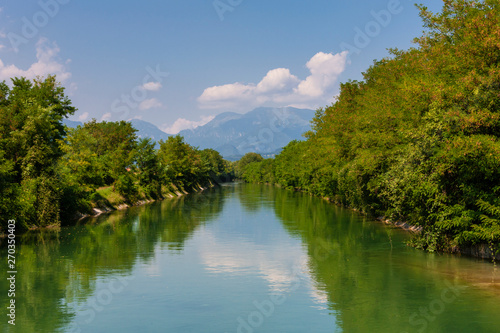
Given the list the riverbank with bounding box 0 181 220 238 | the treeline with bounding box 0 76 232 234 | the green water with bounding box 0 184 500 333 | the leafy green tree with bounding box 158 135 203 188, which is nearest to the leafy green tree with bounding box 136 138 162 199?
the treeline with bounding box 0 76 232 234

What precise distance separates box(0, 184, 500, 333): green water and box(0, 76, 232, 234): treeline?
5.58 metres

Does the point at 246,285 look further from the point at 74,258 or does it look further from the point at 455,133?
the point at 455,133

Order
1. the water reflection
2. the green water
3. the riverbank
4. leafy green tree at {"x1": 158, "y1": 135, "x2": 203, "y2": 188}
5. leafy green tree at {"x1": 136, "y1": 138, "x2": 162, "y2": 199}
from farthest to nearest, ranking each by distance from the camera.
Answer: leafy green tree at {"x1": 158, "y1": 135, "x2": 203, "y2": 188}
leafy green tree at {"x1": 136, "y1": 138, "x2": 162, "y2": 199}
the riverbank
the water reflection
the green water

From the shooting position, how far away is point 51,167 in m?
48.5

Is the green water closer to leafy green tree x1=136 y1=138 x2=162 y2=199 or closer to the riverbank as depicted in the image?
the riverbank

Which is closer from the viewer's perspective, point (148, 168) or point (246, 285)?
point (246, 285)

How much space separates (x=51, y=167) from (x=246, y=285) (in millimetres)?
33168

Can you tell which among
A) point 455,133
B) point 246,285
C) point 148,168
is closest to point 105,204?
point 148,168

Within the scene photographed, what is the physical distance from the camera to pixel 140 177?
9300 centimetres

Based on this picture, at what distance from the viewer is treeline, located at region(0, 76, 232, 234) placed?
1784 inches

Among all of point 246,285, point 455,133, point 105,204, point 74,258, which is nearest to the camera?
point 246,285

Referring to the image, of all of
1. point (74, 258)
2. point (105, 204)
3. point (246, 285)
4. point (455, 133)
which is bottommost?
point (246, 285)

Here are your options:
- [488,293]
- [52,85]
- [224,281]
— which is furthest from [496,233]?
[52,85]

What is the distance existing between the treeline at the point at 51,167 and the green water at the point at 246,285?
558cm
